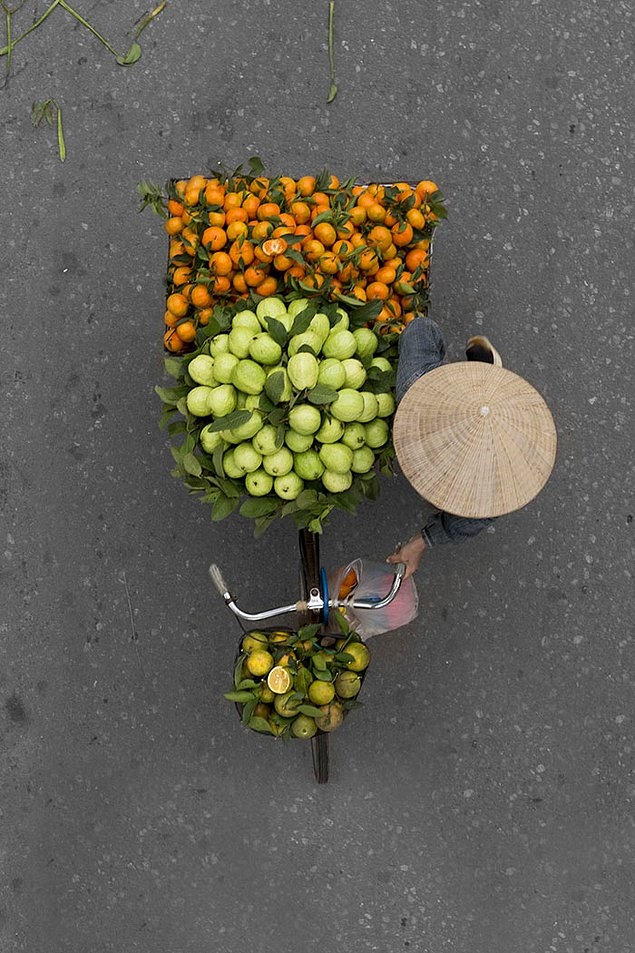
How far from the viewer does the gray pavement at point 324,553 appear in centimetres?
270

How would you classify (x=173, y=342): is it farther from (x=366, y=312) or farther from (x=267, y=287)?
(x=366, y=312)

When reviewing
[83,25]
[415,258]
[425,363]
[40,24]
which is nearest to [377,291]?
[415,258]

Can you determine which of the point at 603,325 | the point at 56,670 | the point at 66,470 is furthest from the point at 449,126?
the point at 56,670

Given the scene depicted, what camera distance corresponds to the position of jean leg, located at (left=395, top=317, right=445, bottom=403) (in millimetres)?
1804

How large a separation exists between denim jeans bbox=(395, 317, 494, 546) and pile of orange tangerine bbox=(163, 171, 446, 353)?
0.10 metres

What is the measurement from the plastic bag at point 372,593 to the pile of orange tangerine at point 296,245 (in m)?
0.76

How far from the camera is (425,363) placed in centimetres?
181

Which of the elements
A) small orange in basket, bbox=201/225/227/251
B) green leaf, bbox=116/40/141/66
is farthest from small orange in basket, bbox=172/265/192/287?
green leaf, bbox=116/40/141/66

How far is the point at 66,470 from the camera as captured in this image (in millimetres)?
2818

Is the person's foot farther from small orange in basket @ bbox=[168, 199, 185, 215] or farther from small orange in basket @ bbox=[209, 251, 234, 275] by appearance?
small orange in basket @ bbox=[168, 199, 185, 215]

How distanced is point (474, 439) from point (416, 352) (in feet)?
1.01

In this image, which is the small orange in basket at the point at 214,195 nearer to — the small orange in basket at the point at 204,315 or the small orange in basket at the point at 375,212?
the small orange in basket at the point at 204,315

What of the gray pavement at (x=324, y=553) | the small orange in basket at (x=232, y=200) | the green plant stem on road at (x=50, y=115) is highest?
the green plant stem on road at (x=50, y=115)

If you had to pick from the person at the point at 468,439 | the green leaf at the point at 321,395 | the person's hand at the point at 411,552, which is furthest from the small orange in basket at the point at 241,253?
the person's hand at the point at 411,552
